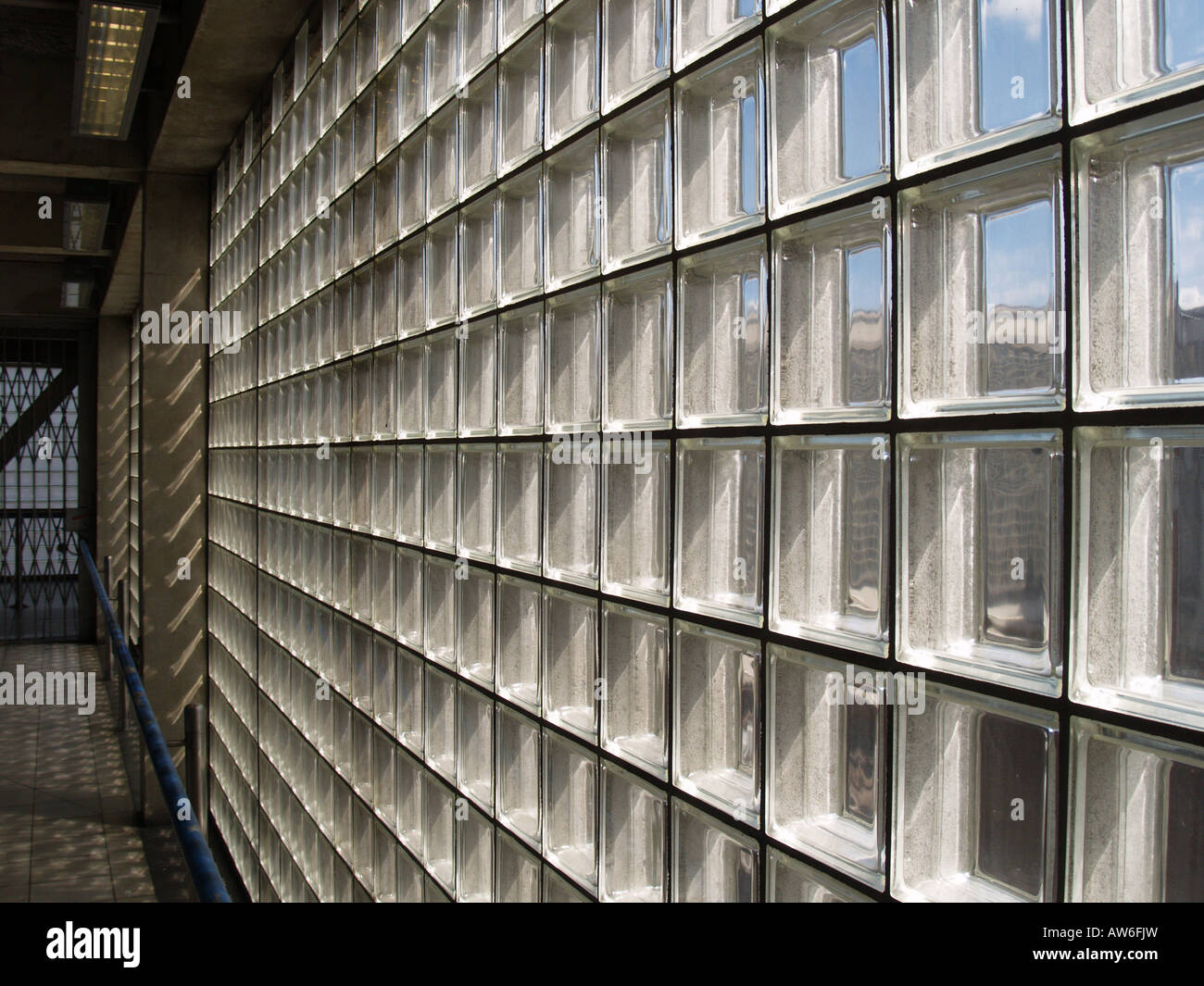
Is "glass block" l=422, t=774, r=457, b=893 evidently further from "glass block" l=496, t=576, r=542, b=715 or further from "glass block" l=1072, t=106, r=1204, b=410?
"glass block" l=1072, t=106, r=1204, b=410

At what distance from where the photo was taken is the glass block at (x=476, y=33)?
1924mm

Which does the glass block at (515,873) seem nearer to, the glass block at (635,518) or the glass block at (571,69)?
the glass block at (635,518)

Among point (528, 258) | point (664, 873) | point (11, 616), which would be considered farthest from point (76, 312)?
point (664, 873)

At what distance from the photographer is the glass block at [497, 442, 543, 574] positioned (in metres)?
1.79

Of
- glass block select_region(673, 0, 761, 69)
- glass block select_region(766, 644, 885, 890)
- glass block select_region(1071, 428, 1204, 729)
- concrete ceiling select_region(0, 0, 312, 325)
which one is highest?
concrete ceiling select_region(0, 0, 312, 325)

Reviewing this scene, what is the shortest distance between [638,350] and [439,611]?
1.00m

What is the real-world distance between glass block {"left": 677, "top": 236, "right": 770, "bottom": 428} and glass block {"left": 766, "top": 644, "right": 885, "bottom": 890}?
30 centimetres

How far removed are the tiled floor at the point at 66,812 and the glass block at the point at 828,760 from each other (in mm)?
3656

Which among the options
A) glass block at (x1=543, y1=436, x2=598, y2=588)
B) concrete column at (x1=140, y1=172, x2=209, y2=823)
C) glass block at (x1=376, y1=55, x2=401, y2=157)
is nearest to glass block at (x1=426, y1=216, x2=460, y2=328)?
glass block at (x1=376, y1=55, x2=401, y2=157)

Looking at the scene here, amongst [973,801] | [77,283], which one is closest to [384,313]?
[973,801]

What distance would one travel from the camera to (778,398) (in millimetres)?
1166

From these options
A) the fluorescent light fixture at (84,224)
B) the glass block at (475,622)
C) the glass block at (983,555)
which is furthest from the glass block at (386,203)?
the fluorescent light fixture at (84,224)
